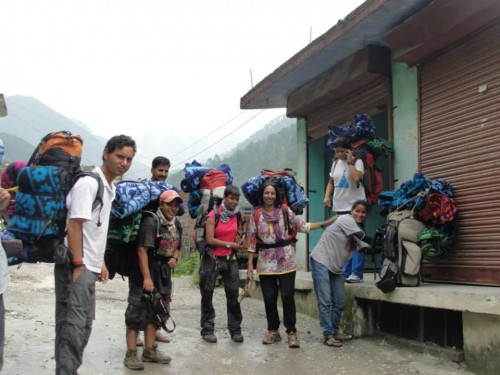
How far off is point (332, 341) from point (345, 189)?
1758 mm

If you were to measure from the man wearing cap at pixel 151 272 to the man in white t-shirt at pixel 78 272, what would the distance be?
3.18 feet

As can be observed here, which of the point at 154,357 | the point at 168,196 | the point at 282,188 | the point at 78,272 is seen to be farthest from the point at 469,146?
the point at 78,272

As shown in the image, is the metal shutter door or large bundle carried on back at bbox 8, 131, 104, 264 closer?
large bundle carried on back at bbox 8, 131, 104, 264

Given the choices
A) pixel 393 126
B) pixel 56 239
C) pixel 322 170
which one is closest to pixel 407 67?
pixel 393 126

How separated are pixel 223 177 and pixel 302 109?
3.59 meters

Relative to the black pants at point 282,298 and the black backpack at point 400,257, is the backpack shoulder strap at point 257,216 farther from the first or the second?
the black backpack at point 400,257

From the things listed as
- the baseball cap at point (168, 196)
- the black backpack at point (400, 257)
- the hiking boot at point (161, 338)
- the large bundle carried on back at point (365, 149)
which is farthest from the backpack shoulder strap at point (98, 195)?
the large bundle carried on back at point (365, 149)

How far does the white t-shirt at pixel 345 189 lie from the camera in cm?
607

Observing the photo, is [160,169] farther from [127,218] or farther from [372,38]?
[372,38]

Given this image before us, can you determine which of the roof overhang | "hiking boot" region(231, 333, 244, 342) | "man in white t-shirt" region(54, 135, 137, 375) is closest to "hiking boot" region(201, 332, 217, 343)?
"hiking boot" region(231, 333, 244, 342)

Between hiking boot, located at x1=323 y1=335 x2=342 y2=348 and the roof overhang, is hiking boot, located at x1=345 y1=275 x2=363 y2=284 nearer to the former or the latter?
hiking boot, located at x1=323 y1=335 x2=342 y2=348

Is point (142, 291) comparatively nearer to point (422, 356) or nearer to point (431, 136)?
point (422, 356)

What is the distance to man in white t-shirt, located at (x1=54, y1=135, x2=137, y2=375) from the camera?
3275 mm

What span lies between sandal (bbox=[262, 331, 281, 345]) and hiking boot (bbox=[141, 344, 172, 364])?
1.21 metres
